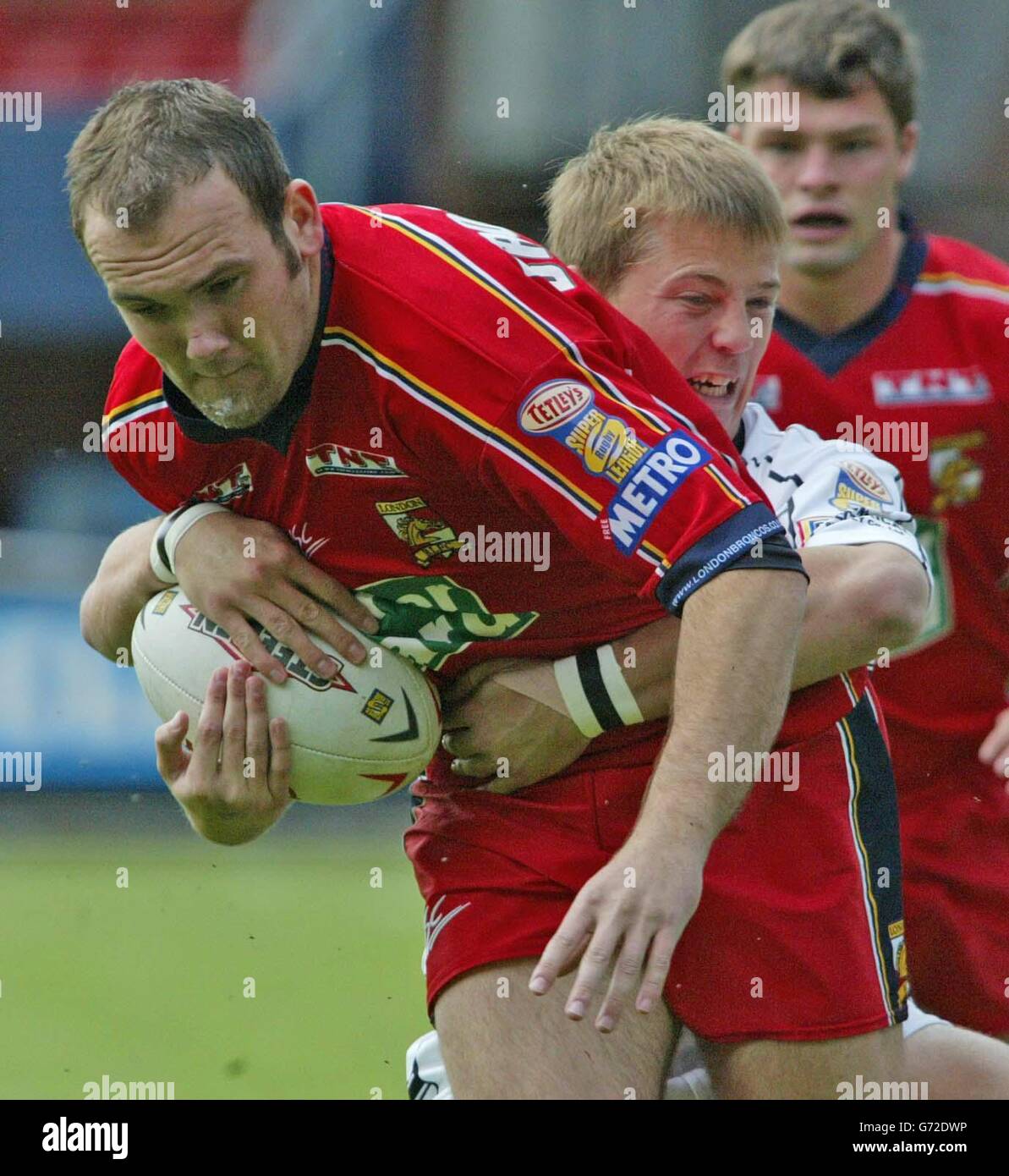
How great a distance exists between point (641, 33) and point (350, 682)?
7.95m

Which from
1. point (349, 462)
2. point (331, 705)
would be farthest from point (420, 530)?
point (331, 705)

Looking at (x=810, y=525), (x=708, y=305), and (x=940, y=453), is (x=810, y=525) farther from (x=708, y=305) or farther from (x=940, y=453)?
(x=940, y=453)

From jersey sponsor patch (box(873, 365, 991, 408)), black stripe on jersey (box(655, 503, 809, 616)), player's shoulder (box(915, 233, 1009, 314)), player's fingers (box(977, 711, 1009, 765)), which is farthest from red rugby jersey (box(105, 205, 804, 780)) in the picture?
player's shoulder (box(915, 233, 1009, 314))

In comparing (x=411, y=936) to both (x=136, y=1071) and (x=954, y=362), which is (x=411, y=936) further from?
(x=954, y=362)

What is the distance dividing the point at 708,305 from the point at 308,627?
0.93m

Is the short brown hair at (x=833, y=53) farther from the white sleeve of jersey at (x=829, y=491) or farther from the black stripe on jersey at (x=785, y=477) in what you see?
the black stripe on jersey at (x=785, y=477)

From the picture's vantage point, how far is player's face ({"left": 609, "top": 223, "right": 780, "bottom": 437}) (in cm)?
314

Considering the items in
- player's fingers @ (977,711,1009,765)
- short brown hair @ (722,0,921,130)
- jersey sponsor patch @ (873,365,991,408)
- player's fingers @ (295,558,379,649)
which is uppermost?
short brown hair @ (722,0,921,130)

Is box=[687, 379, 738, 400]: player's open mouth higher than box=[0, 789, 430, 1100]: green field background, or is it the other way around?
box=[687, 379, 738, 400]: player's open mouth

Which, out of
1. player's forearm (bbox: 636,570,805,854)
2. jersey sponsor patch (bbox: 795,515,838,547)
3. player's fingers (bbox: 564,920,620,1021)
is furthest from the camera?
jersey sponsor patch (bbox: 795,515,838,547)

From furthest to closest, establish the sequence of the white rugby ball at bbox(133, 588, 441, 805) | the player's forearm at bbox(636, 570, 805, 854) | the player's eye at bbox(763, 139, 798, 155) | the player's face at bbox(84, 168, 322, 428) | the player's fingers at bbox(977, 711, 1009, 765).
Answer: the player's eye at bbox(763, 139, 798, 155)
the player's fingers at bbox(977, 711, 1009, 765)
the white rugby ball at bbox(133, 588, 441, 805)
the player's face at bbox(84, 168, 322, 428)
the player's forearm at bbox(636, 570, 805, 854)

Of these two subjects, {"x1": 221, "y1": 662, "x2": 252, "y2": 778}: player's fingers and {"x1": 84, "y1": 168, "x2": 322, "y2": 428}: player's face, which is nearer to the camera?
{"x1": 84, "y1": 168, "x2": 322, "y2": 428}: player's face

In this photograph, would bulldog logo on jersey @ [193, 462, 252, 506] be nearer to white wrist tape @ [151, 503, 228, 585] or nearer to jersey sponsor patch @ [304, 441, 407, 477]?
white wrist tape @ [151, 503, 228, 585]

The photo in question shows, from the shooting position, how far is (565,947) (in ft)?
7.41
